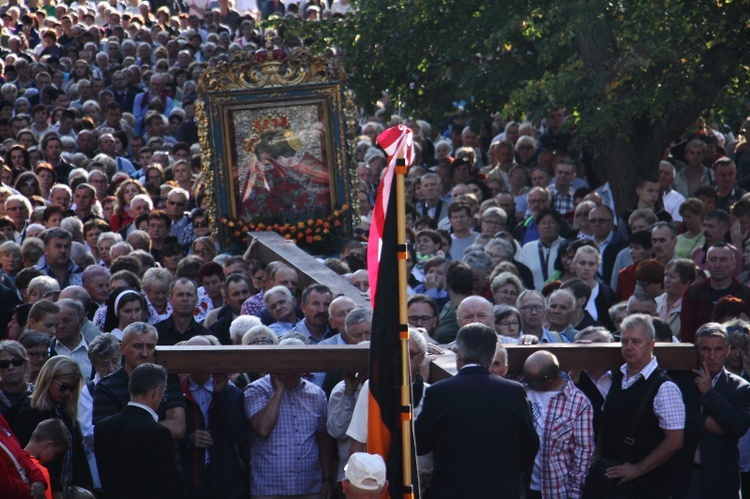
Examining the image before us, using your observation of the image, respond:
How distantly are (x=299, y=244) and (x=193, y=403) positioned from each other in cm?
822

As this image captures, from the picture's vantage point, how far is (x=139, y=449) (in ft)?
24.8

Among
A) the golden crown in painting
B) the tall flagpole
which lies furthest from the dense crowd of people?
the golden crown in painting

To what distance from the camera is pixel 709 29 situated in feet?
47.1

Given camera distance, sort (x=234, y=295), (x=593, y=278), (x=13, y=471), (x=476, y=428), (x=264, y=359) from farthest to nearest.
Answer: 1. (x=593, y=278)
2. (x=234, y=295)
3. (x=264, y=359)
4. (x=476, y=428)
5. (x=13, y=471)

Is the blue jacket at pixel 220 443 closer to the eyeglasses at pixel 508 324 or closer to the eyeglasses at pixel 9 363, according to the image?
the eyeglasses at pixel 9 363

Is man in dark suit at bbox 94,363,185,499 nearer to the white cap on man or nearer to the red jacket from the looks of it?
the red jacket

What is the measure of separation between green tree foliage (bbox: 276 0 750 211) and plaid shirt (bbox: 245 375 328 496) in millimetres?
7001

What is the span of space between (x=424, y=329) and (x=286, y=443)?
183cm

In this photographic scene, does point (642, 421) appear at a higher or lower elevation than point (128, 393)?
lower

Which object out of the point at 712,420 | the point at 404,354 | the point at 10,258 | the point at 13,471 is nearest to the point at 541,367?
the point at 712,420

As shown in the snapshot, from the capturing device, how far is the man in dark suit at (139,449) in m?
7.56

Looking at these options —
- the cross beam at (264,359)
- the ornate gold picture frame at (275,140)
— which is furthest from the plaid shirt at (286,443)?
the ornate gold picture frame at (275,140)

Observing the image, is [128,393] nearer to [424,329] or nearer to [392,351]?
[392,351]

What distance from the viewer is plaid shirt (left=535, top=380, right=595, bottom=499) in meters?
8.34
